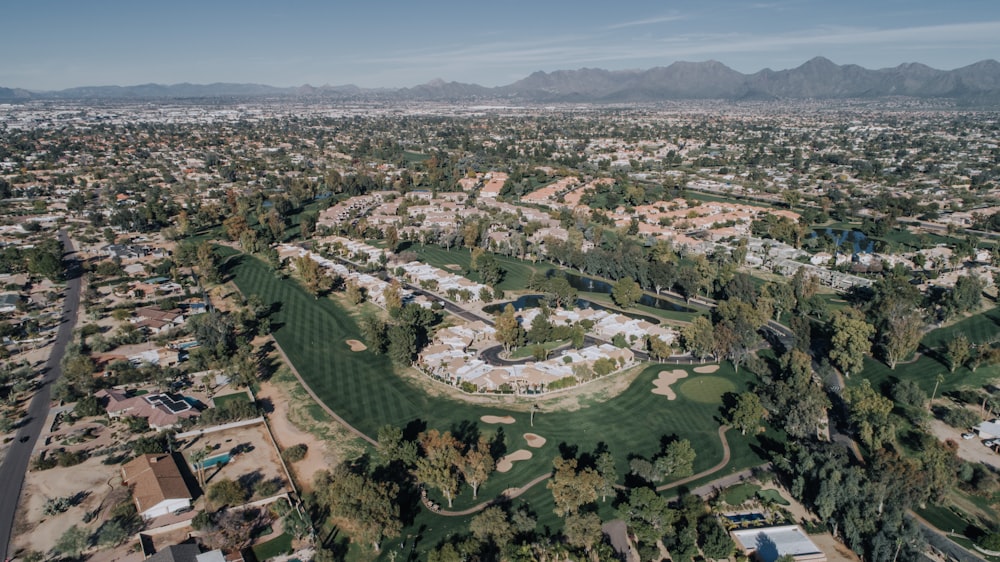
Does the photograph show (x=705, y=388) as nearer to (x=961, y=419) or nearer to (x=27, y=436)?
(x=961, y=419)

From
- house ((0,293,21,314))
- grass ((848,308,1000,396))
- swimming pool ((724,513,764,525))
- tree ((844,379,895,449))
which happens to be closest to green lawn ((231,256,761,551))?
swimming pool ((724,513,764,525))

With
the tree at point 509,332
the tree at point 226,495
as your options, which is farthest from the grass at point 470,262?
the tree at point 226,495

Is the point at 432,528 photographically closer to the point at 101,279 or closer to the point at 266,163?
the point at 101,279

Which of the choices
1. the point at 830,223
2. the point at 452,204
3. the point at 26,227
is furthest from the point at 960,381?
the point at 26,227

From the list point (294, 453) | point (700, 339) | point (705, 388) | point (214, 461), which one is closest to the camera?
point (214, 461)

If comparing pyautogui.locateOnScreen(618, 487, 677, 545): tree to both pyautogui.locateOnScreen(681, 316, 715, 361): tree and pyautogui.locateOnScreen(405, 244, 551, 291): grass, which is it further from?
pyautogui.locateOnScreen(405, 244, 551, 291): grass

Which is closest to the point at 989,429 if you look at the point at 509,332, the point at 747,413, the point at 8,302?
the point at 747,413
